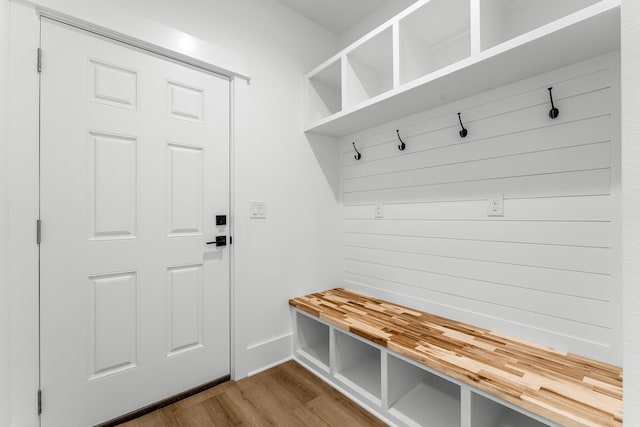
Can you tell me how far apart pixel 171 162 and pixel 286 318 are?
1372 millimetres

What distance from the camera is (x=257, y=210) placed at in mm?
2047

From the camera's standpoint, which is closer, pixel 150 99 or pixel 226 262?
pixel 150 99

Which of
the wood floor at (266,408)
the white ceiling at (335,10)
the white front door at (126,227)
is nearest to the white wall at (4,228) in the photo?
the white front door at (126,227)

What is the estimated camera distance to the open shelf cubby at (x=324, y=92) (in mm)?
2270

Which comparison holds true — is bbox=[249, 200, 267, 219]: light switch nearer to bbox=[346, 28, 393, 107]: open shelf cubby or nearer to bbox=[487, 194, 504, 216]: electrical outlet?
bbox=[346, 28, 393, 107]: open shelf cubby

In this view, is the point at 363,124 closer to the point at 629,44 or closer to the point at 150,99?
the point at 150,99

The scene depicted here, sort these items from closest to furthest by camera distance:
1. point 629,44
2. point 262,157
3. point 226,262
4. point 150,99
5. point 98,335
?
point 629,44 < point 98,335 < point 150,99 < point 226,262 < point 262,157

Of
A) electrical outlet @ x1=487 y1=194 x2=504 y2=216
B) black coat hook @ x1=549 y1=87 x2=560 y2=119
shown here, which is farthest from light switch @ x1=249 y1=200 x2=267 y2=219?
black coat hook @ x1=549 y1=87 x2=560 y2=119

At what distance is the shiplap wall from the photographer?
1.30 metres

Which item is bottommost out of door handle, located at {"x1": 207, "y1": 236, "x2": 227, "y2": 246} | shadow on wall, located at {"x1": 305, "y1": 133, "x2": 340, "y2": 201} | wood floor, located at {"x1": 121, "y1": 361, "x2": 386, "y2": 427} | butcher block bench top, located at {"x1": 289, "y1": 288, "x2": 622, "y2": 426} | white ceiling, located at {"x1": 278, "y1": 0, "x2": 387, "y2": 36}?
wood floor, located at {"x1": 121, "y1": 361, "x2": 386, "y2": 427}

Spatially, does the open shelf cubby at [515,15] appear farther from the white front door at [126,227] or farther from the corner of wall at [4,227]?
→ the corner of wall at [4,227]

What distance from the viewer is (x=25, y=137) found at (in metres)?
1.30

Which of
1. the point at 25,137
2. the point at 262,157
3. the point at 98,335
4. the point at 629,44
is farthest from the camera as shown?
the point at 262,157

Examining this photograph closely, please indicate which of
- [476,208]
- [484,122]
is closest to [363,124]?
[484,122]
